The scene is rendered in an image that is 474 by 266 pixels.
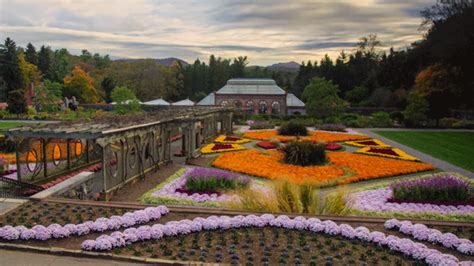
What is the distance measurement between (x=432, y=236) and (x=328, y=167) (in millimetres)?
9286

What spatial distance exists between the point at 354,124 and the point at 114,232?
33615 mm

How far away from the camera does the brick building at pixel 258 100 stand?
171 feet

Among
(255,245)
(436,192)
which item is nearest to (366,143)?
(436,192)

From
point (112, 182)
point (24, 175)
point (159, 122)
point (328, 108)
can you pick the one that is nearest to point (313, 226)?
point (112, 182)

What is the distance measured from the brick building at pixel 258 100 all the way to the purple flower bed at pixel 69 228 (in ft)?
145

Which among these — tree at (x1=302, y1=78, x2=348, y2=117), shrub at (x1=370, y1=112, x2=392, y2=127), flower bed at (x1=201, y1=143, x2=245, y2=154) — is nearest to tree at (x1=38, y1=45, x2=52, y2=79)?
tree at (x1=302, y1=78, x2=348, y2=117)

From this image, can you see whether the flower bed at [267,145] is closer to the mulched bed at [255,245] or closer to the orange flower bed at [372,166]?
the orange flower bed at [372,166]

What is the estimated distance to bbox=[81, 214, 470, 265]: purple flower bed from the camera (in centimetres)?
612

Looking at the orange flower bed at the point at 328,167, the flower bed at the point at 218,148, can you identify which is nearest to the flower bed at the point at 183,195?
the orange flower bed at the point at 328,167

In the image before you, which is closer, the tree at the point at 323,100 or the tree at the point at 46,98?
the tree at the point at 323,100

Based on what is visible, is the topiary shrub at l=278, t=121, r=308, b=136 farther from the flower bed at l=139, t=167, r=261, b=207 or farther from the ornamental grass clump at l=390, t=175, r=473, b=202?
the ornamental grass clump at l=390, t=175, r=473, b=202

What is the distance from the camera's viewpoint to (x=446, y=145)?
78.1 feet

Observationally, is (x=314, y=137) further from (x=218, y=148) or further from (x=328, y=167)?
(x=328, y=167)

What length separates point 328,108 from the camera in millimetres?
44875
